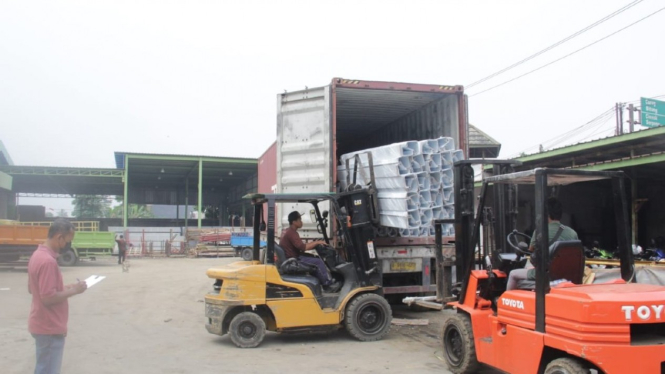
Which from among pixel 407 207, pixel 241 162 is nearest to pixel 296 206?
pixel 407 207

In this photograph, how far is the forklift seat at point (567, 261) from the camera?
180 inches

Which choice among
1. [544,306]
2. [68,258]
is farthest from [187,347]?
[68,258]

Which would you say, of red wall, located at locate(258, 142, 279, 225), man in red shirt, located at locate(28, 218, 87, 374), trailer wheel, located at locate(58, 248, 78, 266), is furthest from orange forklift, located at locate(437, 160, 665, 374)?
trailer wheel, located at locate(58, 248, 78, 266)

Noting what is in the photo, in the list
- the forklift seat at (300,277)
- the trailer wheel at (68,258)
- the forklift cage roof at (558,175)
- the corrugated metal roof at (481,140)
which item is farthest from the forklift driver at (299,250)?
the trailer wheel at (68,258)

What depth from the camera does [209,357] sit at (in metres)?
6.72

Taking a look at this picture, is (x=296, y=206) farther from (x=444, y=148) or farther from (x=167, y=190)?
(x=167, y=190)

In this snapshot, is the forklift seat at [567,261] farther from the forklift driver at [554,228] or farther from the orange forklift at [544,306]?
the forklift driver at [554,228]

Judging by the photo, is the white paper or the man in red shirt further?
the white paper

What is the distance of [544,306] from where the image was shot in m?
4.40

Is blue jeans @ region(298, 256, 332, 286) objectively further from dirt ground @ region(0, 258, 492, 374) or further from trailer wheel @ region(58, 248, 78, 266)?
trailer wheel @ region(58, 248, 78, 266)

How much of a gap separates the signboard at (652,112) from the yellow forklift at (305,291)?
754 inches

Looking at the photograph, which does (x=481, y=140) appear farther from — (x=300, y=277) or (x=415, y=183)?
(x=300, y=277)

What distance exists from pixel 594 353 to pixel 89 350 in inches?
242

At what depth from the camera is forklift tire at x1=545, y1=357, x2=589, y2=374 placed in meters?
4.03
